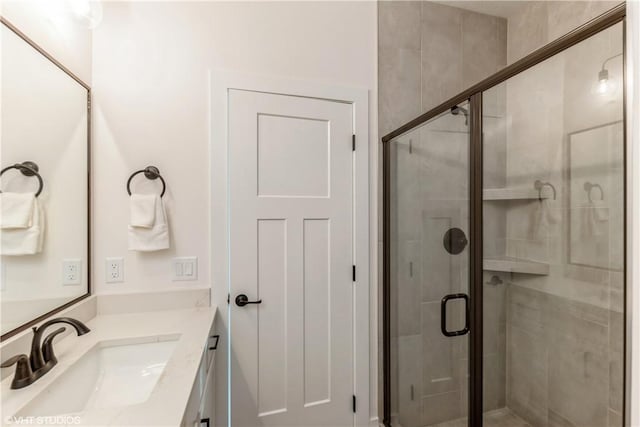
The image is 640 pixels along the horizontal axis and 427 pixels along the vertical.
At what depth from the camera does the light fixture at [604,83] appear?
926mm

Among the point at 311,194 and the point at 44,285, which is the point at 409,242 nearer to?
the point at 311,194

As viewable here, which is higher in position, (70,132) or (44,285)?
(70,132)

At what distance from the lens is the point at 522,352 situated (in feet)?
4.67

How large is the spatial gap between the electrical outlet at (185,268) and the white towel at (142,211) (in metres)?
0.25

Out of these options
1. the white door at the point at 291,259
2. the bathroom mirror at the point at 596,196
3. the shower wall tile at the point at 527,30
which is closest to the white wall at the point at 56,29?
the white door at the point at 291,259

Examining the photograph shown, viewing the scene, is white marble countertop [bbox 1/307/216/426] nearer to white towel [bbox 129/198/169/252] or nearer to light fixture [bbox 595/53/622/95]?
white towel [bbox 129/198/169/252]

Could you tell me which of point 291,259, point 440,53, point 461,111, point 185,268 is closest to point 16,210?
point 185,268

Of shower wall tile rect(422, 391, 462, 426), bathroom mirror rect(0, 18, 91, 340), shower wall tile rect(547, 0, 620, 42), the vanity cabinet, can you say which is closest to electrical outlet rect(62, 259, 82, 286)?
bathroom mirror rect(0, 18, 91, 340)

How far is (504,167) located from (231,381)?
1.77 m

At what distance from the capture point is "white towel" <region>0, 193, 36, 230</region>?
992mm

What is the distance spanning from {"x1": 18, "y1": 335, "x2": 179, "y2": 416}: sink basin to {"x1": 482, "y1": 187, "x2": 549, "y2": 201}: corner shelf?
1.47m

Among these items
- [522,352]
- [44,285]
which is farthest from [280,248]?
[522,352]

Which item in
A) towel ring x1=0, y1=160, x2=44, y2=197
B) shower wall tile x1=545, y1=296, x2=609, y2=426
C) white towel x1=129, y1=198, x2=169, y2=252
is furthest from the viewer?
white towel x1=129, y1=198, x2=169, y2=252

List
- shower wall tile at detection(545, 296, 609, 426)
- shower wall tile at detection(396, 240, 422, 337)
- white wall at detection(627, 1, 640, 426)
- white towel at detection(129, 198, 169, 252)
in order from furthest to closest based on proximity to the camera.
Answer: shower wall tile at detection(396, 240, 422, 337), white towel at detection(129, 198, 169, 252), shower wall tile at detection(545, 296, 609, 426), white wall at detection(627, 1, 640, 426)
